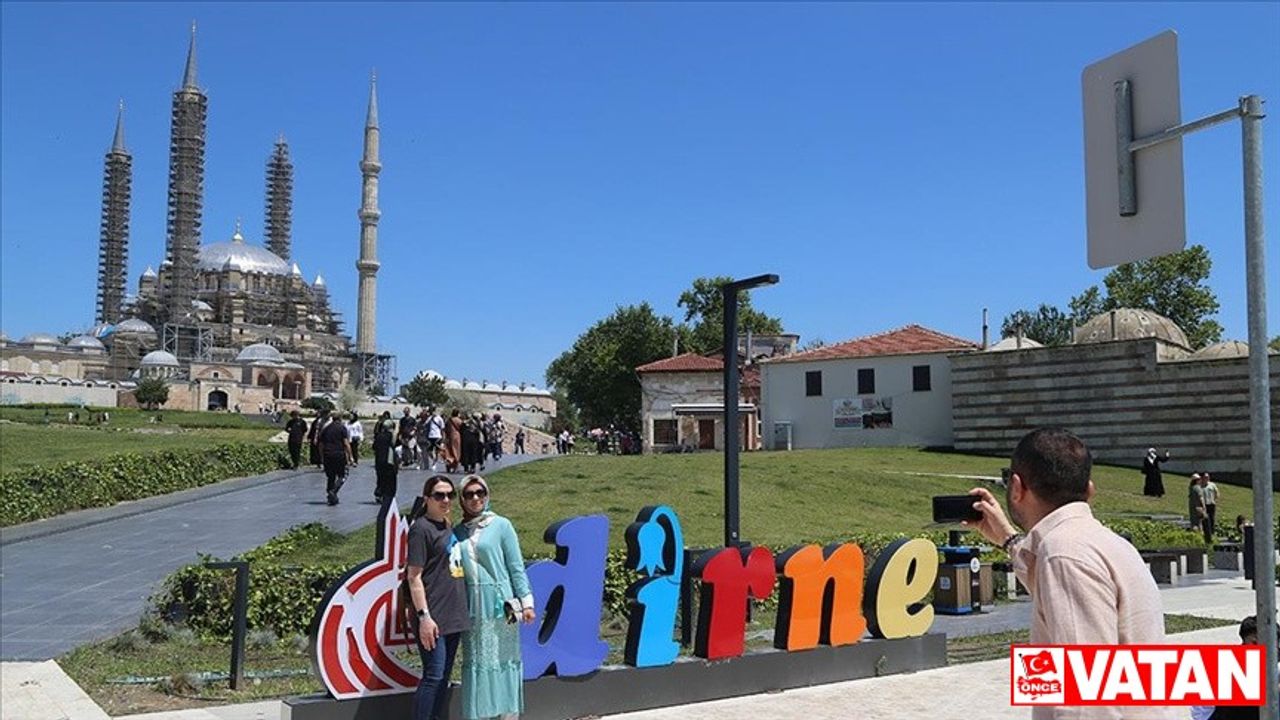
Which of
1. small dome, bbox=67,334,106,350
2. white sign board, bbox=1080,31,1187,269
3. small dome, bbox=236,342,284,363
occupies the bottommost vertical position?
white sign board, bbox=1080,31,1187,269

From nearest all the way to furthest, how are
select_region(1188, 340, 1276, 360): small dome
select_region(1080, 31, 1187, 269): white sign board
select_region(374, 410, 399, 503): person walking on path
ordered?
1. select_region(1080, 31, 1187, 269): white sign board
2. select_region(374, 410, 399, 503): person walking on path
3. select_region(1188, 340, 1276, 360): small dome

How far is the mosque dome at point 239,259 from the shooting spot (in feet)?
365

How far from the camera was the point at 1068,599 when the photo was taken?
317 cm

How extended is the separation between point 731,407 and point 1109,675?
8.24 meters

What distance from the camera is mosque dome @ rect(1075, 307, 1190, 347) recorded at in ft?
145

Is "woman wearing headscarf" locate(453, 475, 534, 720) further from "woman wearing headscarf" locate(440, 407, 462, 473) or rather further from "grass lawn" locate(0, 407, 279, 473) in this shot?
"grass lawn" locate(0, 407, 279, 473)

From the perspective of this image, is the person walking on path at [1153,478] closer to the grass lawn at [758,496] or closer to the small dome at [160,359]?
the grass lawn at [758,496]

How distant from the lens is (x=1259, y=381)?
4.00 meters

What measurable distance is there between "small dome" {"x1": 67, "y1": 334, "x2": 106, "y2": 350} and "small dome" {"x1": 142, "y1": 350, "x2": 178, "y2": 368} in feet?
26.8

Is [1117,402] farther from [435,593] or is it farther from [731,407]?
[435,593]

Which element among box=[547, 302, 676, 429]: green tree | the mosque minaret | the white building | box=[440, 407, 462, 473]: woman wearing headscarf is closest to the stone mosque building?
the mosque minaret

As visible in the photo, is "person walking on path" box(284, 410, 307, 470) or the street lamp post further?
"person walking on path" box(284, 410, 307, 470)

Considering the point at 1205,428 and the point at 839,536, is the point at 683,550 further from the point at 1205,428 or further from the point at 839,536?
the point at 1205,428

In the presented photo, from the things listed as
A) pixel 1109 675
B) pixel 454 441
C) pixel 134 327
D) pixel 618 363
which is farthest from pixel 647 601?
pixel 134 327
